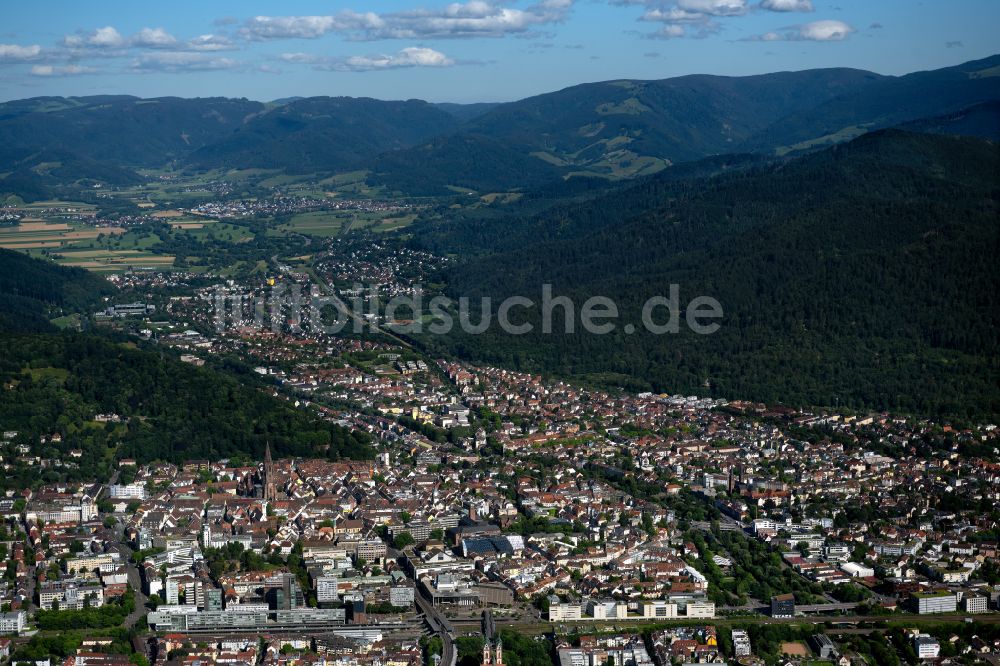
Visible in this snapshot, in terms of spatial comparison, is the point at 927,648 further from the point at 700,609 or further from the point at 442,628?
the point at 442,628

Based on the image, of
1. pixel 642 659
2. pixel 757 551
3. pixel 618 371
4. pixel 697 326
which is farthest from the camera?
pixel 697 326

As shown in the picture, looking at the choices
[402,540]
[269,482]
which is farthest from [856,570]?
[269,482]

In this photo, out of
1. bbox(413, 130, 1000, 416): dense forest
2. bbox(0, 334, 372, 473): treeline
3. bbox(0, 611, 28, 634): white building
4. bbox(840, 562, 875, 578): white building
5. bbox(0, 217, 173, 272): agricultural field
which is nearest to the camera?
bbox(0, 611, 28, 634): white building

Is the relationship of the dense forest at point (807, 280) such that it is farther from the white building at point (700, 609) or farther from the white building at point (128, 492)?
the white building at point (128, 492)

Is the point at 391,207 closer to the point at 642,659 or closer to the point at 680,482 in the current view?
the point at 680,482

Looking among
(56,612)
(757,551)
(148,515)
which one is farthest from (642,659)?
(148,515)

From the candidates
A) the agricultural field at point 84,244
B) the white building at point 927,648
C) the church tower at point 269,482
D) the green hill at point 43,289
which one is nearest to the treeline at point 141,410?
the church tower at point 269,482

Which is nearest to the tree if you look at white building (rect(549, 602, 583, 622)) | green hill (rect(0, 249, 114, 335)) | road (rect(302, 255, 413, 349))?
white building (rect(549, 602, 583, 622))

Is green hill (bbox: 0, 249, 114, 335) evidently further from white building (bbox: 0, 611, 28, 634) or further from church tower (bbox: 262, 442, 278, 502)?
white building (bbox: 0, 611, 28, 634)
